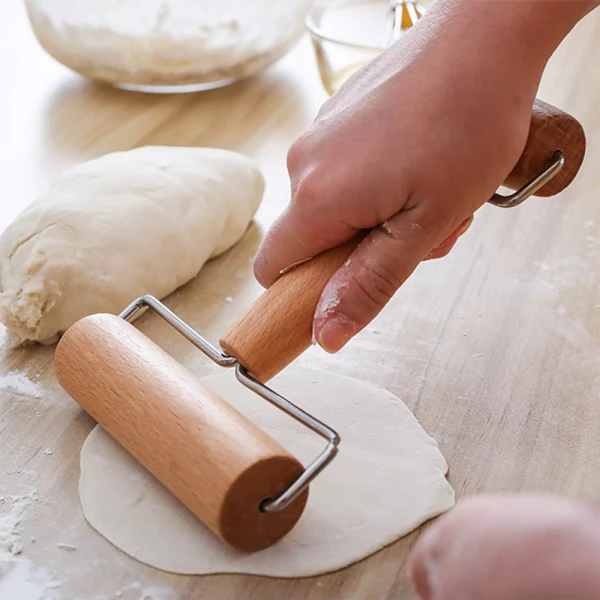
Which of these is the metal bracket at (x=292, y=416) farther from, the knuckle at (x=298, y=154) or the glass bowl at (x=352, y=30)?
the glass bowl at (x=352, y=30)

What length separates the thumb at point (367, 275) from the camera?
0.92 meters

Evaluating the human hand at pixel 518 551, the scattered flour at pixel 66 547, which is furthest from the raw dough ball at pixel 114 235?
the human hand at pixel 518 551

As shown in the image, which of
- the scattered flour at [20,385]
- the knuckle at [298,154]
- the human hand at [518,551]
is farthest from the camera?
the scattered flour at [20,385]

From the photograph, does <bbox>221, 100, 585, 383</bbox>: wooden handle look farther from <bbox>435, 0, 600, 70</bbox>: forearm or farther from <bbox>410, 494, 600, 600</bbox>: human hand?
<bbox>410, 494, 600, 600</bbox>: human hand

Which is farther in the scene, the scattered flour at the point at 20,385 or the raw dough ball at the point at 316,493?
the scattered flour at the point at 20,385

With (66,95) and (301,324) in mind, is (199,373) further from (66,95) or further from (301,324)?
(66,95)

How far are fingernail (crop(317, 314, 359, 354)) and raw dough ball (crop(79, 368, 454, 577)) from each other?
0.63 feet

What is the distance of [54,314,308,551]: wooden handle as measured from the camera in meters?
0.86

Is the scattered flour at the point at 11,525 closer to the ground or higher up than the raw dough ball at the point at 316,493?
higher up

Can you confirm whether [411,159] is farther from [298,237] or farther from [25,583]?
[25,583]

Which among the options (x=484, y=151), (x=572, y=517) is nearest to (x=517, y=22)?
(x=484, y=151)

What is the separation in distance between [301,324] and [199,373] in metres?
0.31

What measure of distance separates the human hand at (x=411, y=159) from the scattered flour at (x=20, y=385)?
441 mm

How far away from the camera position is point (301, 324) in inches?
36.7
